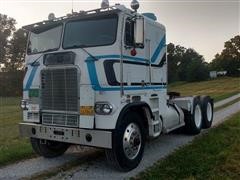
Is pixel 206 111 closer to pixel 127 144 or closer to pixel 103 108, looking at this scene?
pixel 127 144

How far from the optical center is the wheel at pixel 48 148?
24.2 feet

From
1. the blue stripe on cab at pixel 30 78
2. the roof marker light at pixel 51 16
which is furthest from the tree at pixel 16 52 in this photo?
the blue stripe on cab at pixel 30 78

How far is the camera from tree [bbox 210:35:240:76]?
84938 mm

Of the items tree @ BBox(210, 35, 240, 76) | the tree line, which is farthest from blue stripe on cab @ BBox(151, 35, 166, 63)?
tree @ BBox(210, 35, 240, 76)

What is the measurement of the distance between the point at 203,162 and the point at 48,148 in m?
3.40

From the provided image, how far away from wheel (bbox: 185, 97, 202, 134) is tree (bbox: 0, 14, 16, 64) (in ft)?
179

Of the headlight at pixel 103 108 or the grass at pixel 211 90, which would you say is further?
the grass at pixel 211 90

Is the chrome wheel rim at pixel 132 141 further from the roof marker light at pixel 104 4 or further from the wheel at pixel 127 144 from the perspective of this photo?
the roof marker light at pixel 104 4

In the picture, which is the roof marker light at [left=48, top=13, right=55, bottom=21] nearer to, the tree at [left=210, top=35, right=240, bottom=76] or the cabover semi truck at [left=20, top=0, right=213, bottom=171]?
the cabover semi truck at [left=20, top=0, right=213, bottom=171]

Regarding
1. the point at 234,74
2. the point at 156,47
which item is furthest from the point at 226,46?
the point at 156,47

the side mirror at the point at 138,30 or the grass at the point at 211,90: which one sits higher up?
the side mirror at the point at 138,30

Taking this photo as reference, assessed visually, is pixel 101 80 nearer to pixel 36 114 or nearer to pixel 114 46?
pixel 114 46

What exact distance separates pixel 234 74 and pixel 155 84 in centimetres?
8061

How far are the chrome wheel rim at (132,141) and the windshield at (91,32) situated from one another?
67.7 inches
